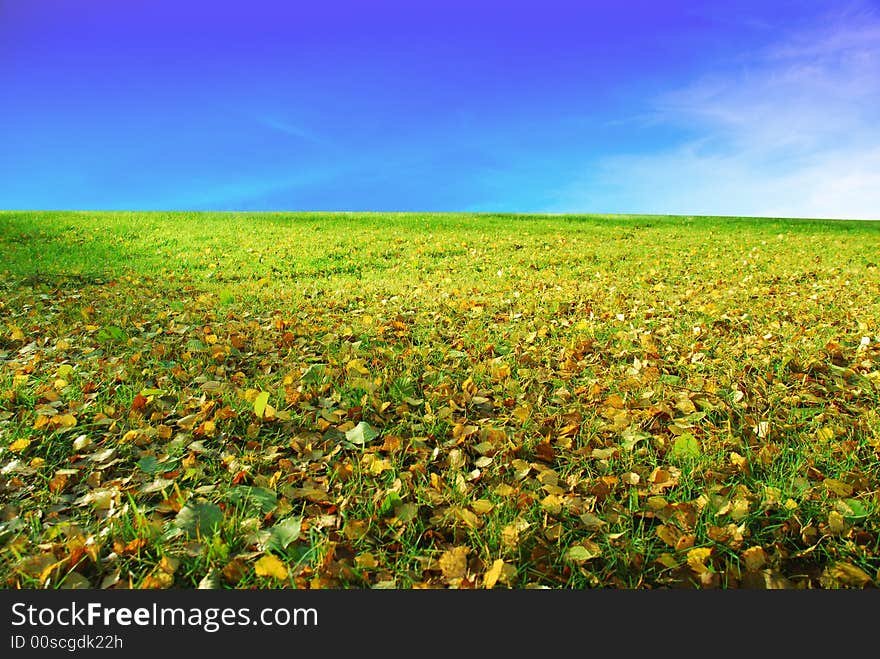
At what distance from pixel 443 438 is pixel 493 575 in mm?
1068

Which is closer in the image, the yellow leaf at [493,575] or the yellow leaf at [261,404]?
the yellow leaf at [493,575]

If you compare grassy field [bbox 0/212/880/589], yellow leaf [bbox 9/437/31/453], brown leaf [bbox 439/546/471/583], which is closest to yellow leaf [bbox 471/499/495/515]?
grassy field [bbox 0/212/880/589]

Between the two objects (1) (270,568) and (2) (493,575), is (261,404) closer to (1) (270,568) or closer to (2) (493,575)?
(1) (270,568)

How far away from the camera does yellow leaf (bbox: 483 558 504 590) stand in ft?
6.08

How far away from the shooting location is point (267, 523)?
7.25 feet

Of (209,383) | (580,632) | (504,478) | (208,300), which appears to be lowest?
(580,632)

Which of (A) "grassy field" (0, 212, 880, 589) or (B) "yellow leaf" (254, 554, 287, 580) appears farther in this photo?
(A) "grassy field" (0, 212, 880, 589)

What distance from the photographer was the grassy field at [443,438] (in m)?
2.00

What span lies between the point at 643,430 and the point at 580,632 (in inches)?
57.4

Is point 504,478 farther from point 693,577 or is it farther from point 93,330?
point 93,330

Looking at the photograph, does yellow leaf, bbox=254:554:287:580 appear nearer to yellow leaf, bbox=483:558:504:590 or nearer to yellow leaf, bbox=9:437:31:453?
yellow leaf, bbox=483:558:504:590

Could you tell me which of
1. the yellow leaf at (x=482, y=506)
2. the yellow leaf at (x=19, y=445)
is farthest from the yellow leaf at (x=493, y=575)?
the yellow leaf at (x=19, y=445)

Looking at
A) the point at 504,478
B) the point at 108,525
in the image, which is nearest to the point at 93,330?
the point at 108,525

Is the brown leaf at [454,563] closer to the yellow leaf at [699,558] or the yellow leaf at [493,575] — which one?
the yellow leaf at [493,575]
